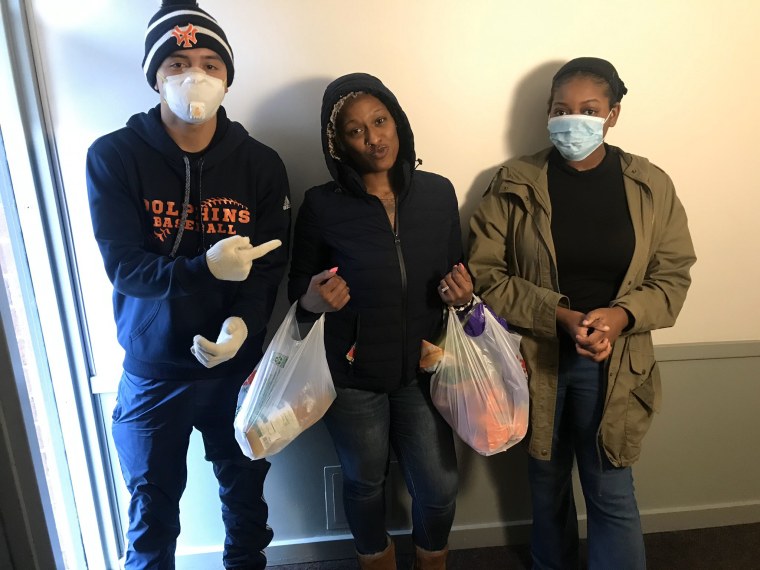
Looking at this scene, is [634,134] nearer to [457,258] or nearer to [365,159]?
[457,258]

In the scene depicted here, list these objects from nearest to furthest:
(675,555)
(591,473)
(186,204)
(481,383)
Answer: (186,204)
(481,383)
(591,473)
(675,555)

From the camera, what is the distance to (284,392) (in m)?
1.31

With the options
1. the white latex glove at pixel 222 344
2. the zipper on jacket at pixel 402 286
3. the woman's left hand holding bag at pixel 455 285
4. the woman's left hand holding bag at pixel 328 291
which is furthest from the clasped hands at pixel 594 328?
the white latex glove at pixel 222 344

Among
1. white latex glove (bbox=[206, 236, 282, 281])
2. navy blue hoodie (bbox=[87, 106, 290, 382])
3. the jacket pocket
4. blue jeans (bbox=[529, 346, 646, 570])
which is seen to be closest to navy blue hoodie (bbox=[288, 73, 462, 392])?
navy blue hoodie (bbox=[87, 106, 290, 382])

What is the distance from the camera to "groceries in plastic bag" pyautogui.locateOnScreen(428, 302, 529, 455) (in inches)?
52.9

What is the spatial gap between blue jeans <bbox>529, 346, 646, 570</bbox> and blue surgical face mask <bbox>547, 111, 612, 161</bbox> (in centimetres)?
53

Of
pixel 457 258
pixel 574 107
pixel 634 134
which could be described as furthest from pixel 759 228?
pixel 457 258

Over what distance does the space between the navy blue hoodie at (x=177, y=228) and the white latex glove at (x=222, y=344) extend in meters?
0.06

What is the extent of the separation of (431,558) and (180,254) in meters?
1.07

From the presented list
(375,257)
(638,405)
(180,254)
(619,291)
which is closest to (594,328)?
(619,291)

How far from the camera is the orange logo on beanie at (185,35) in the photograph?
3.81 ft

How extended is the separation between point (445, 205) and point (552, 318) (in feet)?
1.31

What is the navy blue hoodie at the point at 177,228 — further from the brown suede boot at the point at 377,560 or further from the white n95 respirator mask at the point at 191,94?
the brown suede boot at the point at 377,560

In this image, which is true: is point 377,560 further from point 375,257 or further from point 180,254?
point 180,254
